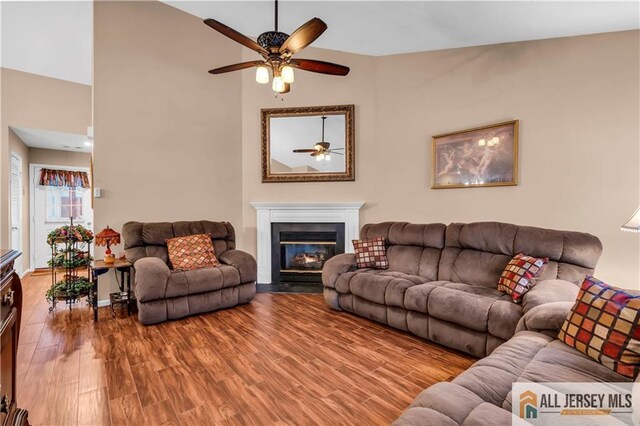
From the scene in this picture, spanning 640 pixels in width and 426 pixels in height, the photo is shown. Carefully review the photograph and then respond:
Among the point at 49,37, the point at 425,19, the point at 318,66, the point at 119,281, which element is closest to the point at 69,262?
the point at 119,281

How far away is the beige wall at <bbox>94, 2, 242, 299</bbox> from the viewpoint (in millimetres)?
3697

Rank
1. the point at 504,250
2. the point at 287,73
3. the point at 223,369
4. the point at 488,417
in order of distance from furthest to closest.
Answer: the point at 504,250, the point at 287,73, the point at 223,369, the point at 488,417

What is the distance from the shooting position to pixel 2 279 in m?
1.08

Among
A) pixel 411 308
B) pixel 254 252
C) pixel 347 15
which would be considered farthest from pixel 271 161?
pixel 411 308

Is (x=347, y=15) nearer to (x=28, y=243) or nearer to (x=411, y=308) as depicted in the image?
(x=411, y=308)

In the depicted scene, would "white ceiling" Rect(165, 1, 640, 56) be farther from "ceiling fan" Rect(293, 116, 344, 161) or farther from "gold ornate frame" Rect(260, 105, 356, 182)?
"ceiling fan" Rect(293, 116, 344, 161)

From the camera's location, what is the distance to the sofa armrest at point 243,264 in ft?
11.7

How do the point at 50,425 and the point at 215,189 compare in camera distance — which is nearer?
the point at 50,425

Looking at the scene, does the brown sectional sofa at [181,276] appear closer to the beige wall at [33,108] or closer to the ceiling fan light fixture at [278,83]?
the ceiling fan light fixture at [278,83]

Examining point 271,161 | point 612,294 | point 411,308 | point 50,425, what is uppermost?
point 271,161

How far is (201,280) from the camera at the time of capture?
3240 mm

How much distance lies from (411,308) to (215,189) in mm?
3224

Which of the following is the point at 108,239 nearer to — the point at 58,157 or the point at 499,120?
the point at 58,157

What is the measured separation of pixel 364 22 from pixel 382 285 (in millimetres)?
3151
